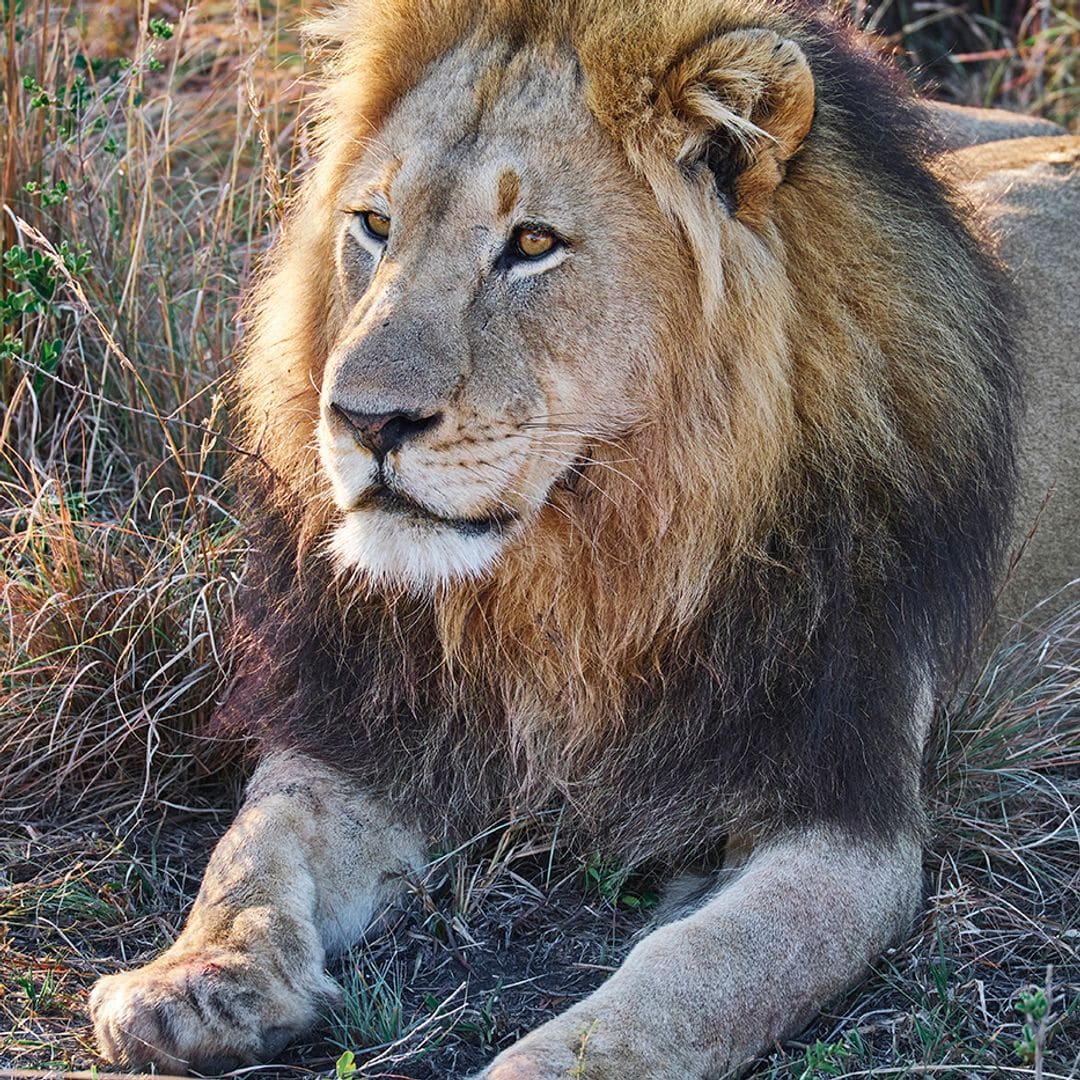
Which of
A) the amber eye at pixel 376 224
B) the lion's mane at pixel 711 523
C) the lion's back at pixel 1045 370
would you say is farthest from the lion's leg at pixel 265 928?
the lion's back at pixel 1045 370

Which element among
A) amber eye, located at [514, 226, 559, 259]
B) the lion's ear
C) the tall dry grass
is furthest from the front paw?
the lion's ear

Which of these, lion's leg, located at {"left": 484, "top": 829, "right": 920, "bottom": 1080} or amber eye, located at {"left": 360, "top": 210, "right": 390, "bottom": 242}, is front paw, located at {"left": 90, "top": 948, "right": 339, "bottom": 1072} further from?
amber eye, located at {"left": 360, "top": 210, "right": 390, "bottom": 242}

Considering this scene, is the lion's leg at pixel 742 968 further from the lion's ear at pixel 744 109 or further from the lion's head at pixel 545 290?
the lion's ear at pixel 744 109

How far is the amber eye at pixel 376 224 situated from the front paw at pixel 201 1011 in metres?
1.38

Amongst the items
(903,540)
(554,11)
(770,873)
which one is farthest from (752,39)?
(770,873)

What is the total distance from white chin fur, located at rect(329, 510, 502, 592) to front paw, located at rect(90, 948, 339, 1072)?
0.75 m

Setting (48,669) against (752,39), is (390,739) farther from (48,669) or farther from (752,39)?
(752,39)

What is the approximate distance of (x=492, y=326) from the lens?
3057 mm

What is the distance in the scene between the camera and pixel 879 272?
3.34 m

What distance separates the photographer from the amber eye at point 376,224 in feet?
10.7

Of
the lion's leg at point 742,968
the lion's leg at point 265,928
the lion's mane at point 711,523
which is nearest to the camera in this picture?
the lion's leg at point 742,968

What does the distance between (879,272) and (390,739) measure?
139 cm

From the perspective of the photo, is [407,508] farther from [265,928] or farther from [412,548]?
[265,928]

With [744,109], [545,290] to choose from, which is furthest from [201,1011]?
[744,109]
